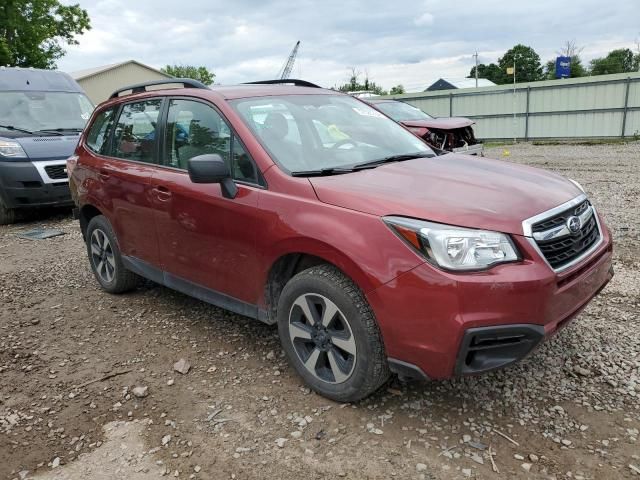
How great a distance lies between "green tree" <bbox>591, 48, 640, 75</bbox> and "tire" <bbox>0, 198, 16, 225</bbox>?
7067 cm

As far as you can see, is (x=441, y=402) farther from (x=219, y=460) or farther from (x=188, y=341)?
(x=188, y=341)

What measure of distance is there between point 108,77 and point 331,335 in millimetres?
48665

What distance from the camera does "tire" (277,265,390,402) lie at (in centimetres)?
270

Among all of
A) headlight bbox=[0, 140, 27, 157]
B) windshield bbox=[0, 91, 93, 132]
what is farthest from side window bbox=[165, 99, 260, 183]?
windshield bbox=[0, 91, 93, 132]

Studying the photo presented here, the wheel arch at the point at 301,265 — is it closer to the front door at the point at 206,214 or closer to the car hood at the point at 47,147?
the front door at the point at 206,214

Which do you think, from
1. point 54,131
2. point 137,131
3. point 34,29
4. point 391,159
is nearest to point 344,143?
point 391,159

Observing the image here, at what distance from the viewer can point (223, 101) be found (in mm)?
3521

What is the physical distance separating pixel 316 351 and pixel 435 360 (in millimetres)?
764

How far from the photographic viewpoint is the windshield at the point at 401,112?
11.2 meters

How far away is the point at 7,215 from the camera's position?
8.59m

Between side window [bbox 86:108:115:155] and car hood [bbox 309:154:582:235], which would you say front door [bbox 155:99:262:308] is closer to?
car hood [bbox 309:154:582:235]

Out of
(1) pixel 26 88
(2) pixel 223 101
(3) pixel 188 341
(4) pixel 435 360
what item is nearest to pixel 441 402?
(4) pixel 435 360

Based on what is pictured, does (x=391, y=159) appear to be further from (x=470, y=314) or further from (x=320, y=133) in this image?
(x=470, y=314)

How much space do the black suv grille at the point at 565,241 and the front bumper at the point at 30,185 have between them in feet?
25.0
